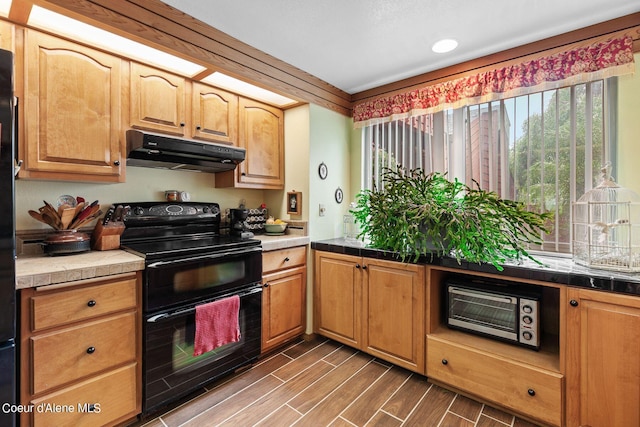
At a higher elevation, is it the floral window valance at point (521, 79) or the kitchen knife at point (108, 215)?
the floral window valance at point (521, 79)

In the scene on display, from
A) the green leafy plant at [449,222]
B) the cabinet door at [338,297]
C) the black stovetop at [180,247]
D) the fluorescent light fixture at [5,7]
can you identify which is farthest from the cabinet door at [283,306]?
the fluorescent light fixture at [5,7]

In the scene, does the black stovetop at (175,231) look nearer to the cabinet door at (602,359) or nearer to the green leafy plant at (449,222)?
the green leafy plant at (449,222)

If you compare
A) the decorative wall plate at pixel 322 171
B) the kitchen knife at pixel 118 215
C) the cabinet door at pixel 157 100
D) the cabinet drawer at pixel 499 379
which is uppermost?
the cabinet door at pixel 157 100

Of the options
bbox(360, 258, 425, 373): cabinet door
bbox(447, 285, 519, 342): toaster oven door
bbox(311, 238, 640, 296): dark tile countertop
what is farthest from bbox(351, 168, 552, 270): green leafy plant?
bbox(447, 285, 519, 342): toaster oven door

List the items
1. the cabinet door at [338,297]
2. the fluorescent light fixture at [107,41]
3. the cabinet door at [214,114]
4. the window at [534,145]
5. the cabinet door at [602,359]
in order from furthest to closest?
the cabinet door at [338,297] < the cabinet door at [214,114] < the window at [534,145] < the fluorescent light fixture at [107,41] < the cabinet door at [602,359]

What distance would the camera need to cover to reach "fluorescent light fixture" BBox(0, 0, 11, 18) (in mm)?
1466

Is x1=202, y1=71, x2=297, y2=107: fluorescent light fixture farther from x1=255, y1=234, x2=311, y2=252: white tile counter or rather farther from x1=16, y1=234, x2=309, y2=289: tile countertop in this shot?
x1=16, y1=234, x2=309, y2=289: tile countertop

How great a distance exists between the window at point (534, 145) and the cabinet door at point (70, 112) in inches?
93.7

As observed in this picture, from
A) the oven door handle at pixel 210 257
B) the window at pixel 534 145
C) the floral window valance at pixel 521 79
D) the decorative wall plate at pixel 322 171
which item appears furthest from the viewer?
the decorative wall plate at pixel 322 171

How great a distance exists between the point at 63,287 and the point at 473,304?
7.75 ft

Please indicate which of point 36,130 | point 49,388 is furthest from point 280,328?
point 36,130

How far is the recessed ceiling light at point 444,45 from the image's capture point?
2.12 metres

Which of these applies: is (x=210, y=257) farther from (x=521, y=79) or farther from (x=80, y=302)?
(x=521, y=79)

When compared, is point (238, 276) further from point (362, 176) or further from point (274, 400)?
point (362, 176)
